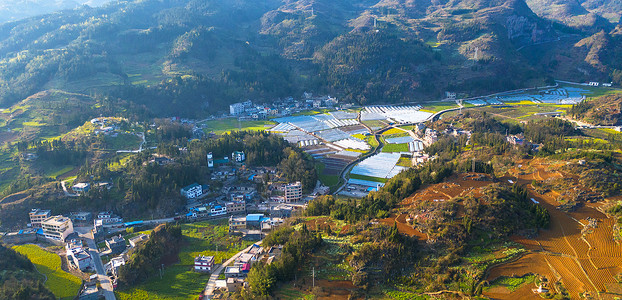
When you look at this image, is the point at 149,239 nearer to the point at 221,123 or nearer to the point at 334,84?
the point at 221,123

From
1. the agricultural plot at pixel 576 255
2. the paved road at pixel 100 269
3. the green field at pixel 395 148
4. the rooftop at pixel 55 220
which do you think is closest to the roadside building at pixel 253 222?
the paved road at pixel 100 269

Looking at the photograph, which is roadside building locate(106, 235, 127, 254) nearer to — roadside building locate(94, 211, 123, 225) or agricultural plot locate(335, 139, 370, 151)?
roadside building locate(94, 211, 123, 225)

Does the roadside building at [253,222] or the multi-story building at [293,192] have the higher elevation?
the multi-story building at [293,192]

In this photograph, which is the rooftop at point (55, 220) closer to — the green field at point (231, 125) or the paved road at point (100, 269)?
the paved road at point (100, 269)

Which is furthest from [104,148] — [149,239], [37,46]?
[37,46]

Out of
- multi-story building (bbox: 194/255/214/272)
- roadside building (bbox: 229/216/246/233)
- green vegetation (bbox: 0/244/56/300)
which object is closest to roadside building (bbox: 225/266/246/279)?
multi-story building (bbox: 194/255/214/272)

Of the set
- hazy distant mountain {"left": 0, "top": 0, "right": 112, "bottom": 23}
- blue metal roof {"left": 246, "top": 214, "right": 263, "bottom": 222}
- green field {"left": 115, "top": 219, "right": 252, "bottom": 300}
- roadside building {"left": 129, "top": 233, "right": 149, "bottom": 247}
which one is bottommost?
Answer: green field {"left": 115, "top": 219, "right": 252, "bottom": 300}

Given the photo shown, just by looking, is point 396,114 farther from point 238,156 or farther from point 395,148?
point 238,156
